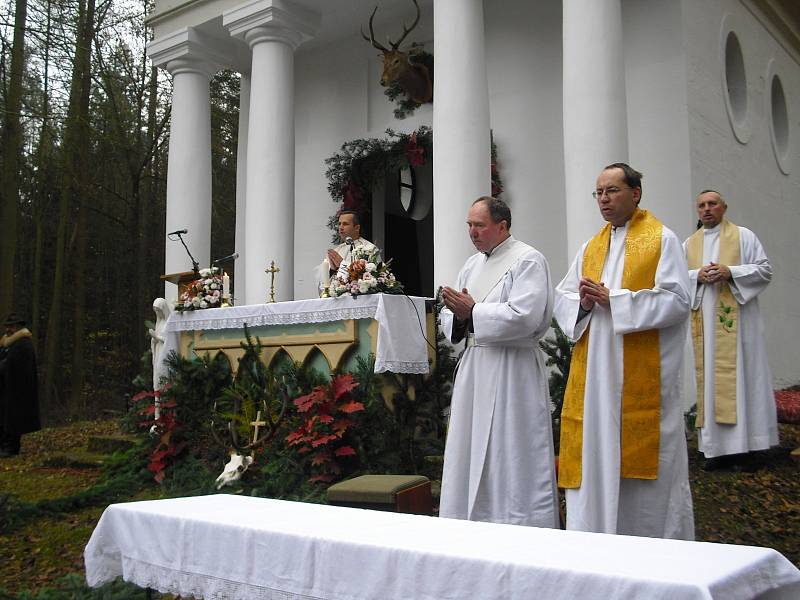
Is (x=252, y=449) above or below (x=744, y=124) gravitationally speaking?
below

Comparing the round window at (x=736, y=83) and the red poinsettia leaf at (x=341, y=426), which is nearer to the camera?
the red poinsettia leaf at (x=341, y=426)

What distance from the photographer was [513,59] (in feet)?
38.6

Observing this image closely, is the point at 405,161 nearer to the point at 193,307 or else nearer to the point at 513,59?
the point at 513,59

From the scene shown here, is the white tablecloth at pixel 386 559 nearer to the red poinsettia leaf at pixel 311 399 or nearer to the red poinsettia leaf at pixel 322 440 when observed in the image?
the red poinsettia leaf at pixel 322 440

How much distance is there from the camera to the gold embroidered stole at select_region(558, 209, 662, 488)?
417 cm

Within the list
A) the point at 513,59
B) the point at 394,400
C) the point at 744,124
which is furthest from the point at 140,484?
the point at 744,124

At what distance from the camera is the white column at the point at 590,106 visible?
875 centimetres

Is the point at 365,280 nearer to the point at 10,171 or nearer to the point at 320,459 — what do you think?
the point at 320,459

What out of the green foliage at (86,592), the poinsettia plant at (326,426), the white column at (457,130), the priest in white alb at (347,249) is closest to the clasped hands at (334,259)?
the priest in white alb at (347,249)

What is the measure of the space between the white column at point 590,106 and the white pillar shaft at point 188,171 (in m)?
6.61

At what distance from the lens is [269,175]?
11.9 m

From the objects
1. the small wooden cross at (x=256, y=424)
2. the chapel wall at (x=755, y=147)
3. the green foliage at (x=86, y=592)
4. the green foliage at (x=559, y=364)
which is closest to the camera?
the green foliage at (x=86, y=592)

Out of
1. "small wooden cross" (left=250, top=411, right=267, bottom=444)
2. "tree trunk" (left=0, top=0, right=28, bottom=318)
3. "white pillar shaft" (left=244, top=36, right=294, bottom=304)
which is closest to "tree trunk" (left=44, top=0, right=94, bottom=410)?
"tree trunk" (left=0, top=0, right=28, bottom=318)

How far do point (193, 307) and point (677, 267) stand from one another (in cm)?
623
